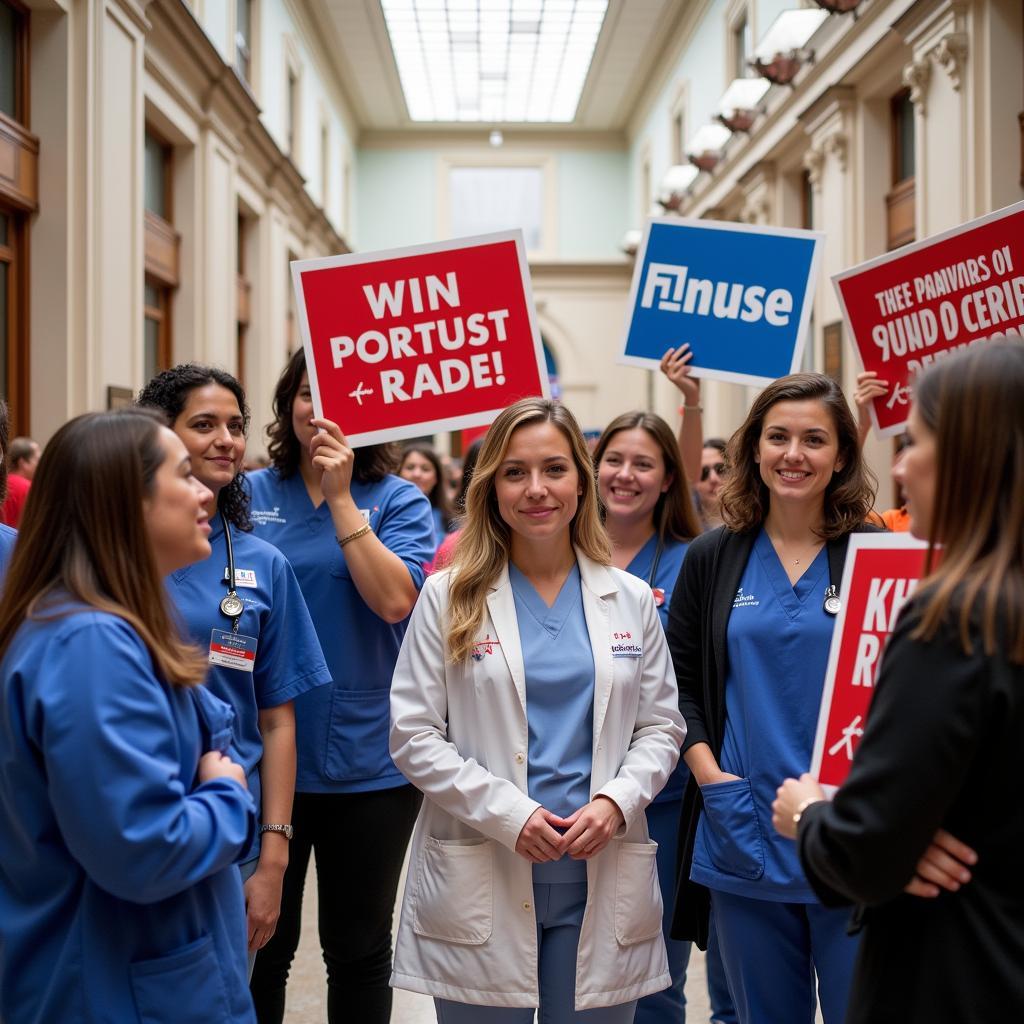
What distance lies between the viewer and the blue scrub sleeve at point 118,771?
171 centimetres

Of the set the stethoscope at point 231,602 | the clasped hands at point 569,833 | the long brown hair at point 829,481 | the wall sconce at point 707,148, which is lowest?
the clasped hands at point 569,833

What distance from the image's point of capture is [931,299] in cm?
367

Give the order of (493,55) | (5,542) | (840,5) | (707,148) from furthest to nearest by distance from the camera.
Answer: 1. (493,55)
2. (707,148)
3. (840,5)
4. (5,542)

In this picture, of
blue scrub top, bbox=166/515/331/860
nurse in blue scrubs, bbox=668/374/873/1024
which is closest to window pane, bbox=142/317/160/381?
blue scrub top, bbox=166/515/331/860

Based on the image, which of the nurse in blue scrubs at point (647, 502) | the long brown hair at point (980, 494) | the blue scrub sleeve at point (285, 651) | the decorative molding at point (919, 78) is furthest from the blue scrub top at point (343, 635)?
the decorative molding at point (919, 78)

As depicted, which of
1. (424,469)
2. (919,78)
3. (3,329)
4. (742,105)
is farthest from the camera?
(742,105)

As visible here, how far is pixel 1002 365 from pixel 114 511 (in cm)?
134

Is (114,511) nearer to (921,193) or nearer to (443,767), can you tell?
(443,767)

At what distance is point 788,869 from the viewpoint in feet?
8.56

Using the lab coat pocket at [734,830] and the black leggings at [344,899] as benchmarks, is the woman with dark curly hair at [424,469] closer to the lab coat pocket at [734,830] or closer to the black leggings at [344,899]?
the black leggings at [344,899]

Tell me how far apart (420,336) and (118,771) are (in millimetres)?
2006

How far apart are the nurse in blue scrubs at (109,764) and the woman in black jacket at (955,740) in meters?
0.99

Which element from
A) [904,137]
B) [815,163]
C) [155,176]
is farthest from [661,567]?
[815,163]

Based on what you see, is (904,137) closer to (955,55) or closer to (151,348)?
(955,55)
